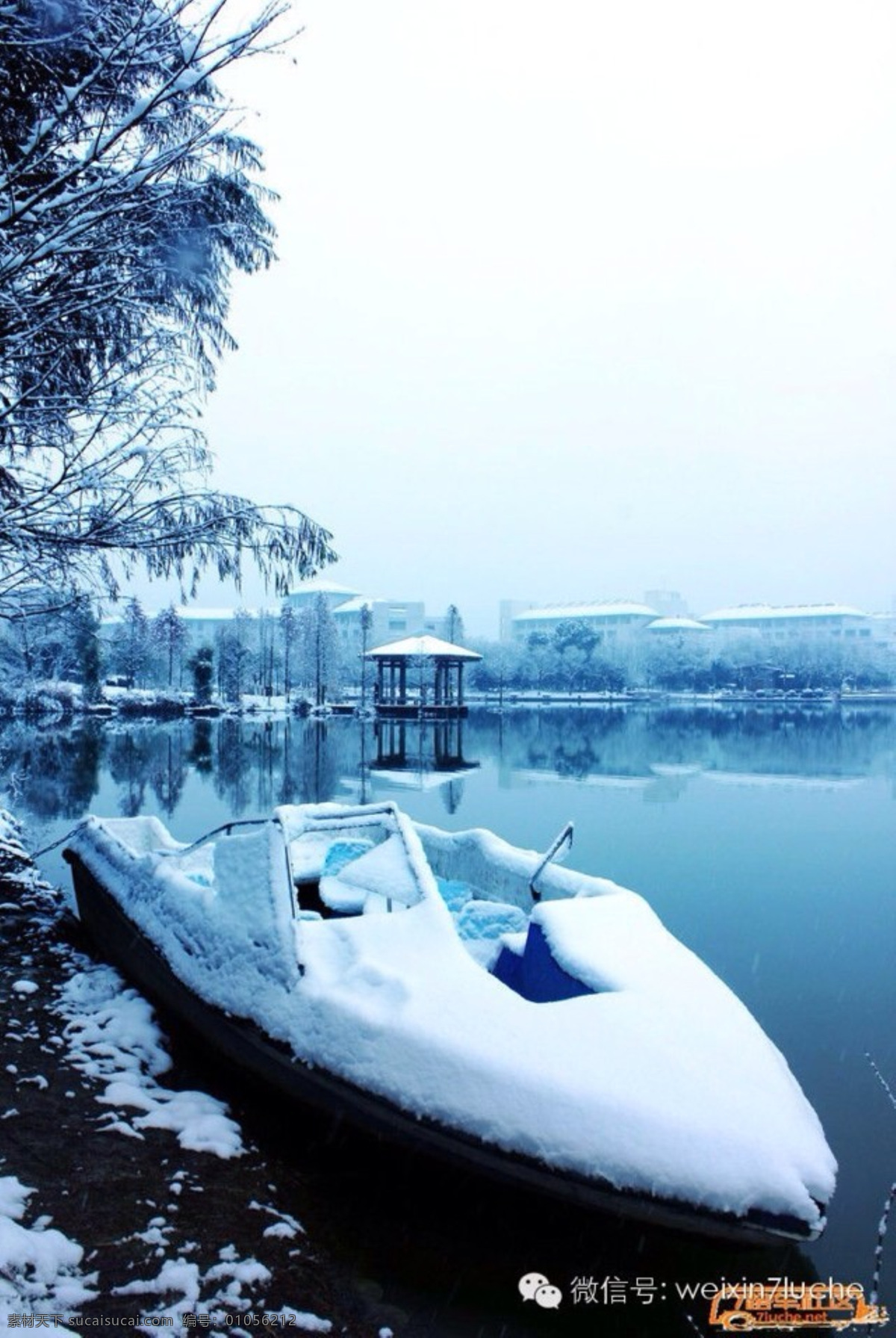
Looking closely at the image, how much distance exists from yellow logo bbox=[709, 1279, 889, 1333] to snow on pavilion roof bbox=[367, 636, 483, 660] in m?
40.0

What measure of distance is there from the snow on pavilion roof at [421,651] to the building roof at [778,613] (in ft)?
330

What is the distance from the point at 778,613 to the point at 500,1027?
14264cm

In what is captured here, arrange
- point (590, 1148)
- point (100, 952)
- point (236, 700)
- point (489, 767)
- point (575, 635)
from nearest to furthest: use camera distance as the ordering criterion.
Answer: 1. point (590, 1148)
2. point (100, 952)
3. point (489, 767)
4. point (236, 700)
5. point (575, 635)

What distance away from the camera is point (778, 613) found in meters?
135

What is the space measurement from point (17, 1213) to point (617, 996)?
8.72 feet

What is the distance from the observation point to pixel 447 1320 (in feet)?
10.6

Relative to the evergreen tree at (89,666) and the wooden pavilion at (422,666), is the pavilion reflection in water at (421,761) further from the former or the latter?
the evergreen tree at (89,666)

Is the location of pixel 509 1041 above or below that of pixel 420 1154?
above

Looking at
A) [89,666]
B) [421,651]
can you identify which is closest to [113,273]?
[421,651]

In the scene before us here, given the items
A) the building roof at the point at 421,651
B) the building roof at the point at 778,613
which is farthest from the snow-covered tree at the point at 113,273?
the building roof at the point at 778,613

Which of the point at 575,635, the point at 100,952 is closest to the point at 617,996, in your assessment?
the point at 100,952

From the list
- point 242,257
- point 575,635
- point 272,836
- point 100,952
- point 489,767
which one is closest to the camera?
point 272,836

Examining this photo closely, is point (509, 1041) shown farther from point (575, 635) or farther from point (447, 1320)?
point (575, 635)

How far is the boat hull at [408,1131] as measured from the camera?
3.01 metres
